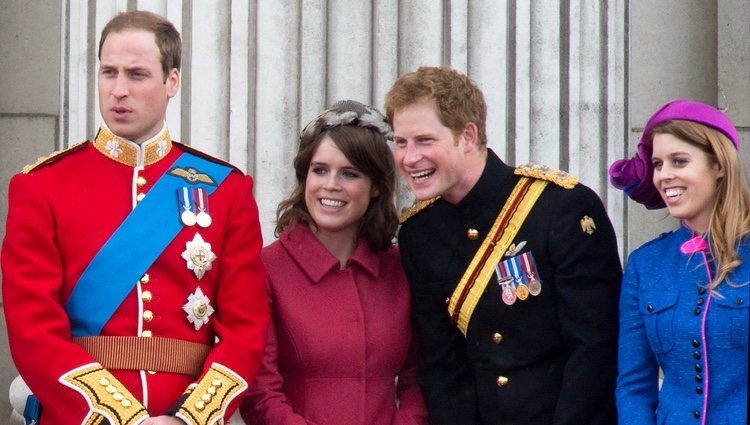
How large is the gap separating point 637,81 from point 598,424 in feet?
6.19

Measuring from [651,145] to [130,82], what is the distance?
1.63 m

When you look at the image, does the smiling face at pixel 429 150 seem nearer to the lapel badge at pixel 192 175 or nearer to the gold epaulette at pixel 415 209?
the gold epaulette at pixel 415 209

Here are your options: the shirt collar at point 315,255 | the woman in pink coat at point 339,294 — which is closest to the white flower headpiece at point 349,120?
the woman in pink coat at point 339,294

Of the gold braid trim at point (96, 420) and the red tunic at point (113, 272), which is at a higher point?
the red tunic at point (113, 272)

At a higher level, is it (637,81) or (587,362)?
(637,81)

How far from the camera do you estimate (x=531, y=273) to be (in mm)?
4730

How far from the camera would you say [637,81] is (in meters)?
6.09

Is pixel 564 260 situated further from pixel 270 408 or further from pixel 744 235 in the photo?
pixel 270 408

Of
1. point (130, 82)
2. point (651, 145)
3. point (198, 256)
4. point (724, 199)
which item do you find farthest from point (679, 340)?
point (130, 82)

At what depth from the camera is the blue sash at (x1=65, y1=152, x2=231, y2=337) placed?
4.45 meters

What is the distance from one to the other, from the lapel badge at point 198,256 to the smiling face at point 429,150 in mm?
710

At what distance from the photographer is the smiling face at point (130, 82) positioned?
4.54m

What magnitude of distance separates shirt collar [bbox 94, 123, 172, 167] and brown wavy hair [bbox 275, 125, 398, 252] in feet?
2.00

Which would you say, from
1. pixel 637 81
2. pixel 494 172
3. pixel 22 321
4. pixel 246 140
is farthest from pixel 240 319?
pixel 637 81
